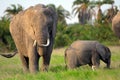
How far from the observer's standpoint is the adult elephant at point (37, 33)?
9.70 metres

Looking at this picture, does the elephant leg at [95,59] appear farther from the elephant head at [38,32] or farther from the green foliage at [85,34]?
the green foliage at [85,34]

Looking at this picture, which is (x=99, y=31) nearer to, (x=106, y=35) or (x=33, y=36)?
(x=106, y=35)

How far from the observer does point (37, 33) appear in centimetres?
969

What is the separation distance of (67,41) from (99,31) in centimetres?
358

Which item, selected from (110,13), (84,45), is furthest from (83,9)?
(84,45)

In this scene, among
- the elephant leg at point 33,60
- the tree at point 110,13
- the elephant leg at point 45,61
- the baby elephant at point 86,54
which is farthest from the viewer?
the tree at point 110,13

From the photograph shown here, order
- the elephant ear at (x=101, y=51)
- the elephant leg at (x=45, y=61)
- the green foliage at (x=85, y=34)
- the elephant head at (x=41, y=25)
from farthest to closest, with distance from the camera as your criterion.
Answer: the green foliage at (x=85, y=34), the elephant ear at (x=101, y=51), the elephant leg at (x=45, y=61), the elephant head at (x=41, y=25)

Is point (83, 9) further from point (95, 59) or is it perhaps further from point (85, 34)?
point (95, 59)

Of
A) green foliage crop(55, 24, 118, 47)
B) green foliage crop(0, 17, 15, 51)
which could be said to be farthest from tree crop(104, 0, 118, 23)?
green foliage crop(0, 17, 15, 51)

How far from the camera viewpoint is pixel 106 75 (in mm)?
7266

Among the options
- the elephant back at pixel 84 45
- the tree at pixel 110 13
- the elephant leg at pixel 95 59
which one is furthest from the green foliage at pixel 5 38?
the elephant leg at pixel 95 59

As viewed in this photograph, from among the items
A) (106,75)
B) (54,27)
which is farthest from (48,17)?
(106,75)

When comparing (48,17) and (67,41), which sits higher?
(48,17)

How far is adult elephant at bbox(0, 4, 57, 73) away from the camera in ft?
31.8
